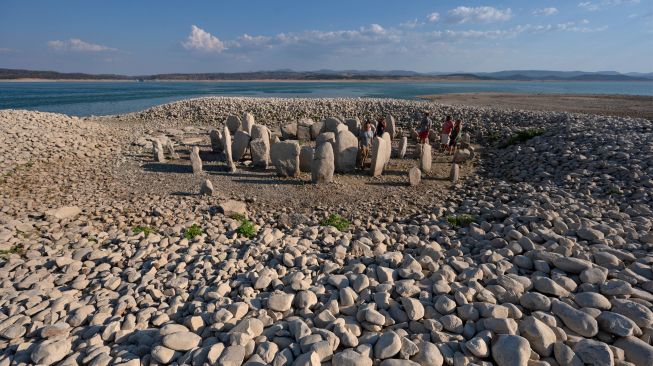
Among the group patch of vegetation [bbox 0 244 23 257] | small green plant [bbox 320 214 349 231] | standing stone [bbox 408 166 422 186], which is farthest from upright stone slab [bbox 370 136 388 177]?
patch of vegetation [bbox 0 244 23 257]

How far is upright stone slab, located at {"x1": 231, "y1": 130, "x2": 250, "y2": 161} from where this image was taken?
39.9 feet

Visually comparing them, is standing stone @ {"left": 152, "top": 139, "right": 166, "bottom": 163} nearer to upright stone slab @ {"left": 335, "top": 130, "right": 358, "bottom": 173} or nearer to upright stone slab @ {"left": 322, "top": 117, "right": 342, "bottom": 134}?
upright stone slab @ {"left": 335, "top": 130, "right": 358, "bottom": 173}

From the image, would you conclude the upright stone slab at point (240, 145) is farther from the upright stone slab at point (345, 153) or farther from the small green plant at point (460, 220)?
the small green plant at point (460, 220)

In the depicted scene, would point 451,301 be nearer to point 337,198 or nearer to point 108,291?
point 108,291

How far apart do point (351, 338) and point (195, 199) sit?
662 centimetres

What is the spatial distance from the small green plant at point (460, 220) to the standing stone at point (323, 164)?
12.7ft

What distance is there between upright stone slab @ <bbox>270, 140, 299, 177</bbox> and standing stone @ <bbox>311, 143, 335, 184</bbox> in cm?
83

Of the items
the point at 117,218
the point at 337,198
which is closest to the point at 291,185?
the point at 337,198

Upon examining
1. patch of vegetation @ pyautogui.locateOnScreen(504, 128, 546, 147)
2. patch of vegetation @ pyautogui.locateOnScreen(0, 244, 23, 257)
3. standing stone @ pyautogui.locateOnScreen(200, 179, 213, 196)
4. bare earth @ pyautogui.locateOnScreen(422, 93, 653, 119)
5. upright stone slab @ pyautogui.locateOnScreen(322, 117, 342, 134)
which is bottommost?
patch of vegetation @ pyautogui.locateOnScreen(0, 244, 23, 257)

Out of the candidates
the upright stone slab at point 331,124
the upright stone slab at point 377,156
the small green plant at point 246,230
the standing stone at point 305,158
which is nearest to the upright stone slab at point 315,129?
the upright stone slab at point 331,124

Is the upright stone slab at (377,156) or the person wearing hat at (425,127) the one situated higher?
the person wearing hat at (425,127)

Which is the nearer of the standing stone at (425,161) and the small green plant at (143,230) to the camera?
the small green plant at (143,230)

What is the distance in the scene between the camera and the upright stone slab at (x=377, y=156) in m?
10.6

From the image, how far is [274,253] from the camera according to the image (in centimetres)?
577
